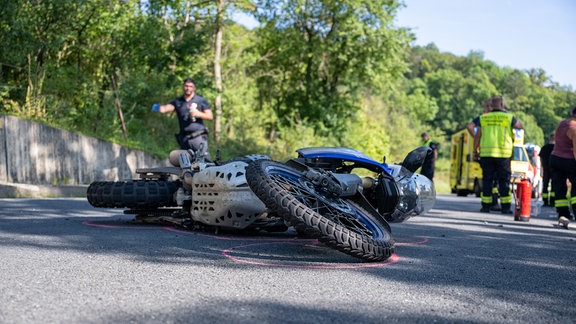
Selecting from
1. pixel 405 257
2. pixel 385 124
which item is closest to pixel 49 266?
pixel 405 257

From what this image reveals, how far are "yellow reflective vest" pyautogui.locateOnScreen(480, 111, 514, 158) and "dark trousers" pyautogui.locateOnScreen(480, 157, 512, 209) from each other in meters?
0.12

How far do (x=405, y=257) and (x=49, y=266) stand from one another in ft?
8.82

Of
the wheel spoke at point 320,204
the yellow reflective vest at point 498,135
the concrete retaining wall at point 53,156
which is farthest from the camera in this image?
the concrete retaining wall at point 53,156

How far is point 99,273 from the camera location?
434 centimetres

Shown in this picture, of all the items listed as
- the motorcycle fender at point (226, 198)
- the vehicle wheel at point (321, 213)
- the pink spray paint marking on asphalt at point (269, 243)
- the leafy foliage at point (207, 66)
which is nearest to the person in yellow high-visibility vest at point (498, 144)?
the pink spray paint marking on asphalt at point (269, 243)

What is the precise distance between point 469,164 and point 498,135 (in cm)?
1342

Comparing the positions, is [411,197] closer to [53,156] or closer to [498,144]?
[498,144]

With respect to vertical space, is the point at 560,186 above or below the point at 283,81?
below

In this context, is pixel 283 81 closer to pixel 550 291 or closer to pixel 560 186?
pixel 560 186

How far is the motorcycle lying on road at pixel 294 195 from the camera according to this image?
5.00 m

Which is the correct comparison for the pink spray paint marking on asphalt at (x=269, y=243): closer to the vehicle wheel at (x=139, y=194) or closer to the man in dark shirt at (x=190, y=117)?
the vehicle wheel at (x=139, y=194)

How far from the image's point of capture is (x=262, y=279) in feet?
14.1

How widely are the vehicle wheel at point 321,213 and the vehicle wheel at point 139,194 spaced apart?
2168 millimetres

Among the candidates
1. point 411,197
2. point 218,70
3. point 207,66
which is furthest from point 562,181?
point 207,66
